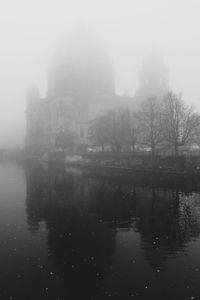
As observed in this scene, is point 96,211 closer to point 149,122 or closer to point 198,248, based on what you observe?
point 198,248

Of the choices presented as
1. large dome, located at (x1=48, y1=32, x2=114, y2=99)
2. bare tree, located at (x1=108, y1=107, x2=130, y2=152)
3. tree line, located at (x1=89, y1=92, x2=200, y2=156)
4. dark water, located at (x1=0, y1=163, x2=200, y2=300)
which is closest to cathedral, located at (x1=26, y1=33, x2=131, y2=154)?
large dome, located at (x1=48, y1=32, x2=114, y2=99)

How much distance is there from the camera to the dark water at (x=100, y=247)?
46.3 feet

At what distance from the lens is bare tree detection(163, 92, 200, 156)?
67375mm

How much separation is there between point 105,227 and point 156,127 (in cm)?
5428

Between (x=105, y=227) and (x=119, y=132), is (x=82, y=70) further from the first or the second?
(x=105, y=227)

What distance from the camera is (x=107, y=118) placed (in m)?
103

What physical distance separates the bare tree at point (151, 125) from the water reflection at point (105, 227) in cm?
3454

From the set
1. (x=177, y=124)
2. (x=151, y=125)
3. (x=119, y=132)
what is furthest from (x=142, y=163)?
(x=119, y=132)

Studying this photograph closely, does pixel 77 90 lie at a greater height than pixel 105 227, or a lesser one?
greater

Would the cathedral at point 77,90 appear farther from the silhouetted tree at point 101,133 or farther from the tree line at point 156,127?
the tree line at point 156,127

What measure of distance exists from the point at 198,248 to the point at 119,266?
4992 mm

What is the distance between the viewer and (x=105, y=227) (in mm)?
23391

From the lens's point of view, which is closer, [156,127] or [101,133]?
[156,127]

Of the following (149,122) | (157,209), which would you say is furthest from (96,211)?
(149,122)
